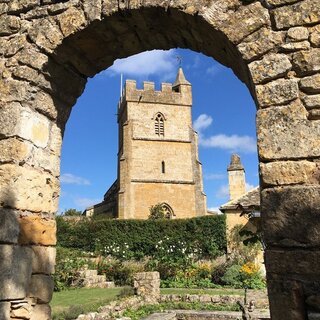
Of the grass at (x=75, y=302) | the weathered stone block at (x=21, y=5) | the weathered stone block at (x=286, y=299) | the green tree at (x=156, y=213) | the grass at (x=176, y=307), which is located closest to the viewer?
the weathered stone block at (x=286, y=299)

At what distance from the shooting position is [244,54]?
2.91 metres

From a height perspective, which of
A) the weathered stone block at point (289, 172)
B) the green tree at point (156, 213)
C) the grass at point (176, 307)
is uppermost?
the green tree at point (156, 213)

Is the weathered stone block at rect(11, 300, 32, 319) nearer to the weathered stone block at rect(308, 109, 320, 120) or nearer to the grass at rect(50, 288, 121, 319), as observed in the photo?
the weathered stone block at rect(308, 109, 320, 120)

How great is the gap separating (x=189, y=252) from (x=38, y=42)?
769 inches

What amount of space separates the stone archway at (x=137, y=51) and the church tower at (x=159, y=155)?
2871 cm

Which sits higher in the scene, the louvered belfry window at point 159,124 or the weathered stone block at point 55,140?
the louvered belfry window at point 159,124

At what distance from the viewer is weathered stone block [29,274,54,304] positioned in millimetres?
3348

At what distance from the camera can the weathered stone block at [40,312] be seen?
332cm

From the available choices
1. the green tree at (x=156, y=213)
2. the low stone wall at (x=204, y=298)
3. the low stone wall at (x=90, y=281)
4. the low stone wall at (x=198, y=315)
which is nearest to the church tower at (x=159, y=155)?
the green tree at (x=156, y=213)

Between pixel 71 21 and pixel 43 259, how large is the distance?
7.62ft

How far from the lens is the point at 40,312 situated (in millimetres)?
3365

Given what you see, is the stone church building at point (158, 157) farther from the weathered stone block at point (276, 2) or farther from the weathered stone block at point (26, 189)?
the weathered stone block at point (276, 2)

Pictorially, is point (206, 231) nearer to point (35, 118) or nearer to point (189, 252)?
point (189, 252)

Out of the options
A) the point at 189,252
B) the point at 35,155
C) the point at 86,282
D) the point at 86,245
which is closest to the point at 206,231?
the point at 189,252
